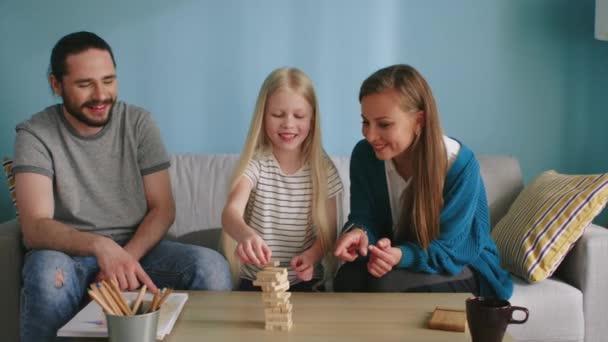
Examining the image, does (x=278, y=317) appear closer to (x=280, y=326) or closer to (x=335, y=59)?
(x=280, y=326)

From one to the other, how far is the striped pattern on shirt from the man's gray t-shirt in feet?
0.98

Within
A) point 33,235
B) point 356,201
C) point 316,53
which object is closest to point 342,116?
point 316,53

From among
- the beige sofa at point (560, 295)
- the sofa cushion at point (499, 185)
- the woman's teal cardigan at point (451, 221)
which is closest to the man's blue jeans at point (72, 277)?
the beige sofa at point (560, 295)

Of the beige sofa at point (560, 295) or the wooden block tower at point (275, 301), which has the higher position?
the wooden block tower at point (275, 301)

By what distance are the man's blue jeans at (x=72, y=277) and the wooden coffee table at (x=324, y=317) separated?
0.22 metres

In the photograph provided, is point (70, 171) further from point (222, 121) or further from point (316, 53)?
point (316, 53)

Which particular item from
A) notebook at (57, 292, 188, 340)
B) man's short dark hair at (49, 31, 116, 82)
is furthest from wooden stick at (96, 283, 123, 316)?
man's short dark hair at (49, 31, 116, 82)

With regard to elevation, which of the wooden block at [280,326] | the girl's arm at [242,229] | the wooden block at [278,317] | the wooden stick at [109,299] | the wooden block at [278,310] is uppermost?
the wooden stick at [109,299]

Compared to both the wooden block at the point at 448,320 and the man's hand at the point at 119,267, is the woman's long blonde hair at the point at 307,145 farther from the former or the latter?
the wooden block at the point at 448,320

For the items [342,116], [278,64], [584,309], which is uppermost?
[278,64]

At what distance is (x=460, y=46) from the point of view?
2707 mm

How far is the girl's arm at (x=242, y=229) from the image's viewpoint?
161cm

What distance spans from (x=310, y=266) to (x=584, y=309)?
812 millimetres

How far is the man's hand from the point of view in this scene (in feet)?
5.84
